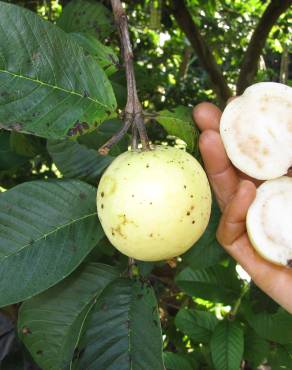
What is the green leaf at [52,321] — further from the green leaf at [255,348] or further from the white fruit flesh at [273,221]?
the green leaf at [255,348]

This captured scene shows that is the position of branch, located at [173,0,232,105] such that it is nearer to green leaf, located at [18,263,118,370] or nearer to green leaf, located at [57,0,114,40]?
green leaf, located at [57,0,114,40]

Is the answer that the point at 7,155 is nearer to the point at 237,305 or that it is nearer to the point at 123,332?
the point at 123,332

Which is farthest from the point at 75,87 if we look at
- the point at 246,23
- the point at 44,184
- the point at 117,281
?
the point at 246,23

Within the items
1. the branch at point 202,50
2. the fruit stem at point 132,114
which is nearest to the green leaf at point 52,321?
the fruit stem at point 132,114

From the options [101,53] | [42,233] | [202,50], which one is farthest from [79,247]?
[202,50]

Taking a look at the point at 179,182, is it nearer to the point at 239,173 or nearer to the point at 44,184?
the point at 44,184

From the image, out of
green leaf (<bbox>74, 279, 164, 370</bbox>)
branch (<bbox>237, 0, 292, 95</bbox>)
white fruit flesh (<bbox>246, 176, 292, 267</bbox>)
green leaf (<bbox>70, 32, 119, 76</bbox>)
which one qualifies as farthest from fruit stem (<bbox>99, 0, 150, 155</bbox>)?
branch (<bbox>237, 0, 292, 95</bbox>)
